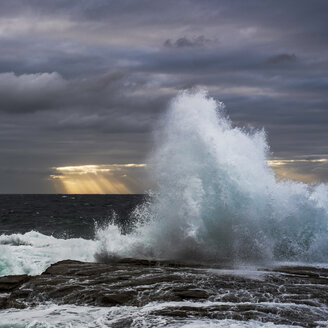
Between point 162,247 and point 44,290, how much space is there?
17.3ft

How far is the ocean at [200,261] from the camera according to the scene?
321 inches

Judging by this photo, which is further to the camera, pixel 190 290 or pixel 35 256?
pixel 35 256

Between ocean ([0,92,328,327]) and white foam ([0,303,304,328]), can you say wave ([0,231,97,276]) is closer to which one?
ocean ([0,92,328,327])

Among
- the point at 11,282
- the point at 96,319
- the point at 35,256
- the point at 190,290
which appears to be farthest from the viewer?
the point at 35,256

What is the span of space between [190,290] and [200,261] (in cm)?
394

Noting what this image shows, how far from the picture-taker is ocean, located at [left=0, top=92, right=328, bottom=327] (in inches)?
321

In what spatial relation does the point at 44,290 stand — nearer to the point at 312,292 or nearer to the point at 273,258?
the point at 312,292

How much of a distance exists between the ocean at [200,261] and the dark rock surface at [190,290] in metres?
0.02

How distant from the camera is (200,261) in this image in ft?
42.8

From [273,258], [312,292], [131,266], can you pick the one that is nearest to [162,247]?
[131,266]

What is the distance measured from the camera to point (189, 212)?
14.8m

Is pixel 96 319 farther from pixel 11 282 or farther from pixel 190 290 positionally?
pixel 11 282

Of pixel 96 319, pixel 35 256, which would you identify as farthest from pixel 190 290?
pixel 35 256

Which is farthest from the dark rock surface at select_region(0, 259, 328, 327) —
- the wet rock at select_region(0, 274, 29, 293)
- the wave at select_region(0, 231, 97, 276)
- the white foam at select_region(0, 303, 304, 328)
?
the wave at select_region(0, 231, 97, 276)
